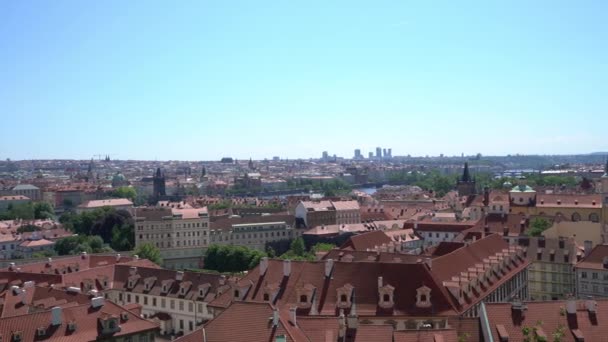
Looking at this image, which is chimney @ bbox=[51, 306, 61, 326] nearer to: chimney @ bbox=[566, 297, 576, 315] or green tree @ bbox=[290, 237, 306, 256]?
chimney @ bbox=[566, 297, 576, 315]

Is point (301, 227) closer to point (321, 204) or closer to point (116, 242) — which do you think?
point (321, 204)

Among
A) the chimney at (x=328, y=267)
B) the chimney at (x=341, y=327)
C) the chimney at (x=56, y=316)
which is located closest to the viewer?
the chimney at (x=341, y=327)

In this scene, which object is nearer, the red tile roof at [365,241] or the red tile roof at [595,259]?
the red tile roof at [595,259]

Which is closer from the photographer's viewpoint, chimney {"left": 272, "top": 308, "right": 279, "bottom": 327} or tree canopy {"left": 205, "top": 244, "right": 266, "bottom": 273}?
chimney {"left": 272, "top": 308, "right": 279, "bottom": 327}

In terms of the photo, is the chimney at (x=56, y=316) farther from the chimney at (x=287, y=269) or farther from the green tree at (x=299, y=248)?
the green tree at (x=299, y=248)

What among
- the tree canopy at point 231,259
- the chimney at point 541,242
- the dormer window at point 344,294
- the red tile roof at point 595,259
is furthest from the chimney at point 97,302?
the chimney at point 541,242

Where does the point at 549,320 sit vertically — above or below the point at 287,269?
below

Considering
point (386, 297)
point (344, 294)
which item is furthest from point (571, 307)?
point (344, 294)

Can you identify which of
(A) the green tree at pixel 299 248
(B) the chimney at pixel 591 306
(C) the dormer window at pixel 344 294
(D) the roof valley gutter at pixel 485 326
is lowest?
(A) the green tree at pixel 299 248

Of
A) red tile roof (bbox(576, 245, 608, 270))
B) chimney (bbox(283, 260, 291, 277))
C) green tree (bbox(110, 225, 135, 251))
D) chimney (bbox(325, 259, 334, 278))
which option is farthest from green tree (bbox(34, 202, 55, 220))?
red tile roof (bbox(576, 245, 608, 270))

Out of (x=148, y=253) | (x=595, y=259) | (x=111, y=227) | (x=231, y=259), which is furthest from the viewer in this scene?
(x=111, y=227)

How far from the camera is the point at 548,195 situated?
108 metres

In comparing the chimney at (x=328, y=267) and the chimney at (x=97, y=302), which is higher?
the chimney at (x=328, y=267)

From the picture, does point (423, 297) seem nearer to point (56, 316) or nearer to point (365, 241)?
point (56, 316)
